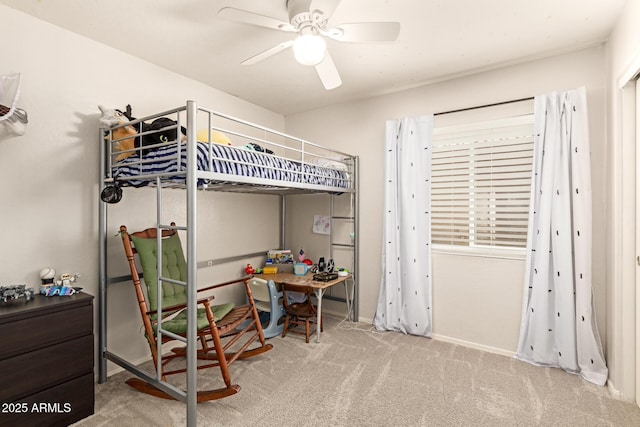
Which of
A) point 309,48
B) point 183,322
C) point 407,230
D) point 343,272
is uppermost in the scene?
point 309,48

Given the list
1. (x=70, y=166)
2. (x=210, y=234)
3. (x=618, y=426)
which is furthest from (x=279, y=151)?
(x=618, y=426)

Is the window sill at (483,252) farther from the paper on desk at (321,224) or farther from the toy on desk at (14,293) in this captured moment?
the toy on desk at (14,293)

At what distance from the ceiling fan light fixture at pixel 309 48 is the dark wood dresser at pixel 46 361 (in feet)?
6.34

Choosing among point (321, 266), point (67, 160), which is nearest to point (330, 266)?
point (321, 266)

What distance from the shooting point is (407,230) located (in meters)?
3.15

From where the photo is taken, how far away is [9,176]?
194 centimetres

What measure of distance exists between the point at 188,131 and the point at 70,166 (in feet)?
3.71

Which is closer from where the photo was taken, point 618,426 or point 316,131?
point 618,426

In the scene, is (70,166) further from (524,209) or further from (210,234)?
(524,209)

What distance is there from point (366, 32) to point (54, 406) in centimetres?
274

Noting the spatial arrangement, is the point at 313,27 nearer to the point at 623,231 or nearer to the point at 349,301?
the point at 623,231

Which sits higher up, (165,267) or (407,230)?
(407,230)

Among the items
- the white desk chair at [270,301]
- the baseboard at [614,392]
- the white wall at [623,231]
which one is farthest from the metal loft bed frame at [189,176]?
the baseboard at [614,392]

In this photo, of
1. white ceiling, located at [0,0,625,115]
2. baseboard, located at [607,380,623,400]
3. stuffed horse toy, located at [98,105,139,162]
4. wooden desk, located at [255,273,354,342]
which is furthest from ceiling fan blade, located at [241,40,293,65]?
baseboard, located at [607,380,623,400]
